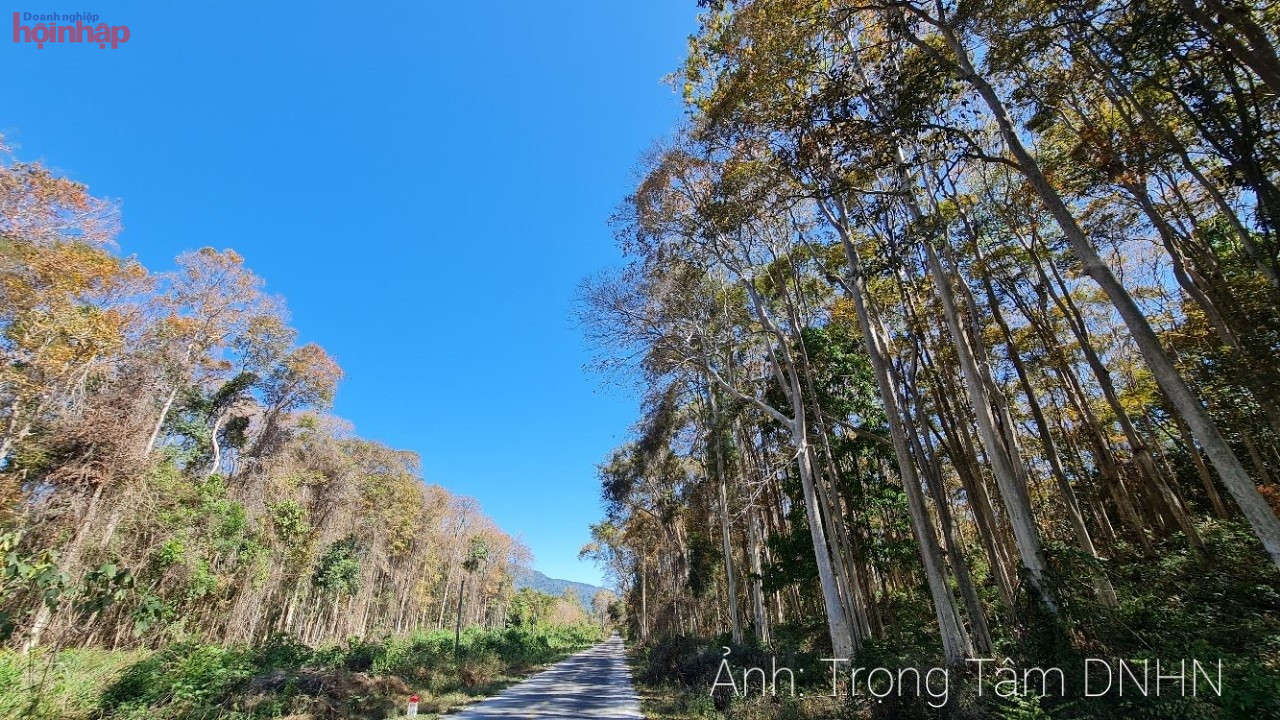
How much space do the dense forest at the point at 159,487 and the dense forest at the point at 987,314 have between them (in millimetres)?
9547

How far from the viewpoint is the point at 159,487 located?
12.3m

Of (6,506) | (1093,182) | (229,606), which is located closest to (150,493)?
(6,506)

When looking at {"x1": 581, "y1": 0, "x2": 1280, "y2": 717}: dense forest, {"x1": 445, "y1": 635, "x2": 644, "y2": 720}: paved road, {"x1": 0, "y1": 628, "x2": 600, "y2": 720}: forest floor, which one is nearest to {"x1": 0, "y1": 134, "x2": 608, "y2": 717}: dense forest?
{"x1": 0, "y1": 628, "x2": 600, "y2": 720}: forest floor

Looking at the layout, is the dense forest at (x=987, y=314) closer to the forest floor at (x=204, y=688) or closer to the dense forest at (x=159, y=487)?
the forest floor at (x=204, y=688)

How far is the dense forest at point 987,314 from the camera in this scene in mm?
4953

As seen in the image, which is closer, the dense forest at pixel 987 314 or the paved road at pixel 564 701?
the dense forest at pixel 987 314

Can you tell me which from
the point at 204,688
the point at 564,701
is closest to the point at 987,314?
the point at 564,701

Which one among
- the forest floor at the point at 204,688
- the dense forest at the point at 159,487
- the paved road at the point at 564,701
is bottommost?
the paved road at the point at 564,701

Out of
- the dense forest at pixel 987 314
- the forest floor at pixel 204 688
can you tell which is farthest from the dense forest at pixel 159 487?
the dense forest at pixel 987 314

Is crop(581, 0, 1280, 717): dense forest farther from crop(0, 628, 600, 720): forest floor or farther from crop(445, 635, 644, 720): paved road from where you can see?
crop(0, 628, 600, 720): forest floor

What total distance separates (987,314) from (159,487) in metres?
22.8

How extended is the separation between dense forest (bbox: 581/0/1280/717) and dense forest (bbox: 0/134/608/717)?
376 inches

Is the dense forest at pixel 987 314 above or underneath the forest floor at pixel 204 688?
above

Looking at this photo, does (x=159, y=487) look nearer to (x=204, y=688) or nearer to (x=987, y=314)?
(x=204, y=688)
